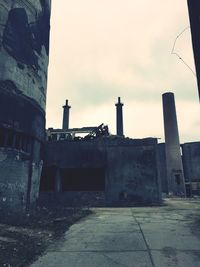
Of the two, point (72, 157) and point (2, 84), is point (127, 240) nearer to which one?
point (2, 84)

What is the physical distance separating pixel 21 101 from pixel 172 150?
61.5 feet

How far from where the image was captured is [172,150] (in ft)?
79.0

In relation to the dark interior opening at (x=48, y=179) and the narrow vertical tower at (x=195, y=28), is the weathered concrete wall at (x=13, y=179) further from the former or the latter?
the narrow vertical tower at (x=195, y=28)

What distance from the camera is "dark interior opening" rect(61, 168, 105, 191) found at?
12461mm

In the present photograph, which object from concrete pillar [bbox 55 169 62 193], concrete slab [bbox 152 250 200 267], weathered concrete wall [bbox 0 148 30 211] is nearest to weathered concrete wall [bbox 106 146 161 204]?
concrete pillar [bbox 55 169 62 193]

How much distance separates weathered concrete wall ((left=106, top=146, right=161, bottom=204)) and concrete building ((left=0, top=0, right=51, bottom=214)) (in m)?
4.04

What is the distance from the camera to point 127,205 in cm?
1177

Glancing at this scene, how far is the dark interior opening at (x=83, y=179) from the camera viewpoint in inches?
491

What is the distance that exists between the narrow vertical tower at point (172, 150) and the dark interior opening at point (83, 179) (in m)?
13.4

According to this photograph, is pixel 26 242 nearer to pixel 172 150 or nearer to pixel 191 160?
pixel 172 150

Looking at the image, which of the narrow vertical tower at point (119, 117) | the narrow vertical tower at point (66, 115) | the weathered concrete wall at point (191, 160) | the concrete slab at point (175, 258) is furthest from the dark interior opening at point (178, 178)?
the concrete slab at point (175, 258)

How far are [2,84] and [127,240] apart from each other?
280 inches

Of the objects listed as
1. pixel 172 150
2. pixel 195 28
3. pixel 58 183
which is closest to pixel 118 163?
pixel 58 183

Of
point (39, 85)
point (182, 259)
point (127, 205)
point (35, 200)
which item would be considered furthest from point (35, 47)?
point (182, 259)
